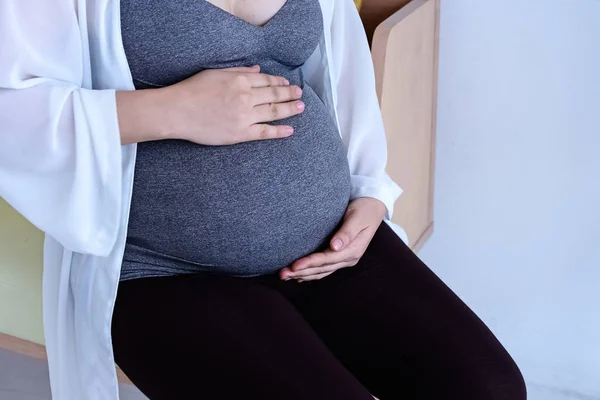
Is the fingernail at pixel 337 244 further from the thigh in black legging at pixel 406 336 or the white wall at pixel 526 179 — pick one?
the white wall at pixel 526 179

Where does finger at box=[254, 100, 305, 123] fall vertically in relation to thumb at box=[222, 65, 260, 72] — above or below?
below

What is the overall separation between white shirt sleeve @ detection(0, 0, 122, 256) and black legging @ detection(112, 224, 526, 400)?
0.11 metres

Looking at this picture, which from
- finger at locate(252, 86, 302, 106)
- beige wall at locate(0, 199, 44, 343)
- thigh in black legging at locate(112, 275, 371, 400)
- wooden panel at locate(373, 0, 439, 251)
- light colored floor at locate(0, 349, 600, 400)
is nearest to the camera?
thigh in black legging at locate(112, 275, 371, 400)

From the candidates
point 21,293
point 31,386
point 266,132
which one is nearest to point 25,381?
point 31,386

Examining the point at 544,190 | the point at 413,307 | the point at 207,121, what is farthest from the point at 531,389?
the point at 207,121

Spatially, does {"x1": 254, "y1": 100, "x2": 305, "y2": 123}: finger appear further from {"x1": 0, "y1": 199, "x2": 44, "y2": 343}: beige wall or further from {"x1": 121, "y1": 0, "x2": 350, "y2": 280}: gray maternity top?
{"x1": 0, "y1": 199, "x2": 44, "y2": 343}: beige wall

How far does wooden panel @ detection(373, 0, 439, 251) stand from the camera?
4.14 ft

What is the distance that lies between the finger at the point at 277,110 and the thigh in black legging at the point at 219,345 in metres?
0.20

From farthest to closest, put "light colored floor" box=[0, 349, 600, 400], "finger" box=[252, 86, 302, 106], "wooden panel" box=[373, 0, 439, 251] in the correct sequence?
"light colored floor" box=[0, 349, 600, 400]
"wooden panel" box=[373, 0, 439, 251]
"finger" box=[252, 86, 302, 106]

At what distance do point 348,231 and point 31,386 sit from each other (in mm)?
993

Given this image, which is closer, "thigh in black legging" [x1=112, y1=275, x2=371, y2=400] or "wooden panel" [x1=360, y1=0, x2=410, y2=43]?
"thigh in black legging" [x1=112, y1=275, x2=371, y2=400]

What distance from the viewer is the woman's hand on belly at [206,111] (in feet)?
2.82

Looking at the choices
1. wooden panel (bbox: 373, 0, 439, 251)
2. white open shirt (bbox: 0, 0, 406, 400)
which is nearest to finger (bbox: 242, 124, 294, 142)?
white open shirt (bbox: 0, 0, 406, 400)

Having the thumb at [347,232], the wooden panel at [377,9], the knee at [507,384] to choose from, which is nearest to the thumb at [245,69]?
the thumb at [347,232]
